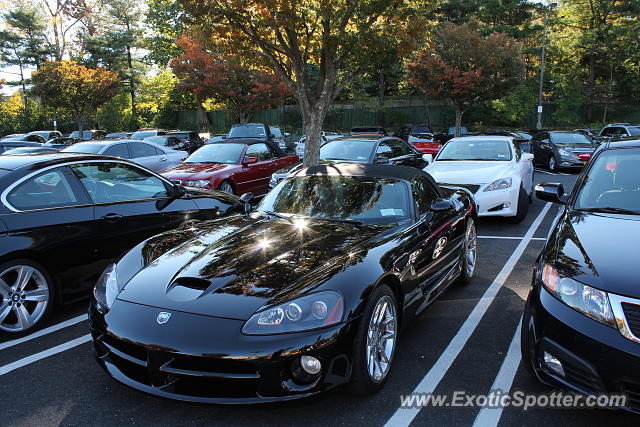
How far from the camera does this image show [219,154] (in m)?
11.5

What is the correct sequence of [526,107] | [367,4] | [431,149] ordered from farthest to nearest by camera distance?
[526,107]
[431,149]
[367,4]

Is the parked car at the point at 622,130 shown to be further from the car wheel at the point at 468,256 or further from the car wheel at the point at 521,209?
the car wheel at the point at 468,256

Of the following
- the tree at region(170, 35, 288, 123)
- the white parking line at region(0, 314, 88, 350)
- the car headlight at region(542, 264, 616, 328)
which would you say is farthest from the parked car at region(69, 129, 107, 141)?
the car headlight at region(542, 264, 616, 328)

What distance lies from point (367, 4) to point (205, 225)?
857 cm

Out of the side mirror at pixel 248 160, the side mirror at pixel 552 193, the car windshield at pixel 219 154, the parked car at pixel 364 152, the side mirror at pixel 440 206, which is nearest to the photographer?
the side mirror at pixel 440 206

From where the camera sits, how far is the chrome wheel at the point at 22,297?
4.20 m

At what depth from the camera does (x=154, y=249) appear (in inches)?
157

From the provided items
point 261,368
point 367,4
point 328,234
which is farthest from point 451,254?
point 367,4

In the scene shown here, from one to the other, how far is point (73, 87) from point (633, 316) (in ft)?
121

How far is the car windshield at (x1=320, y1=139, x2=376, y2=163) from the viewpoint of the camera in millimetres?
10797

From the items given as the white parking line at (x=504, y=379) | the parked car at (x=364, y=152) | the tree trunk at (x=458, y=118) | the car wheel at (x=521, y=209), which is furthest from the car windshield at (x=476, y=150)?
the tree trunk at (x=458, y=118)

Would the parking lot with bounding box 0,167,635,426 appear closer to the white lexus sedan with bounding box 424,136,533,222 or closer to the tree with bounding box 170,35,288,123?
the white lexus sedan with bounding box 424,136,533,222

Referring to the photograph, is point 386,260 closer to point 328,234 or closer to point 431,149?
point 328,234

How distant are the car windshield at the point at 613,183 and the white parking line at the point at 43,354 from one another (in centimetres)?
427
